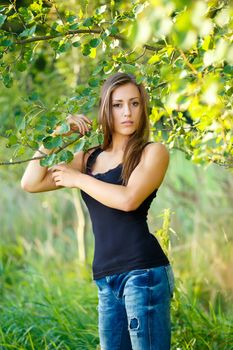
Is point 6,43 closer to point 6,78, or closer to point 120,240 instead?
point 6,78

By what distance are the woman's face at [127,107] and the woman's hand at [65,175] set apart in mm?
263

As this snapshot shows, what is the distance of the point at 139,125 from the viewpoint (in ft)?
10.4

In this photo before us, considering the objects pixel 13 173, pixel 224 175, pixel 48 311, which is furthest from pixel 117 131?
pixel 13 173

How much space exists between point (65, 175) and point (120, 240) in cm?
35

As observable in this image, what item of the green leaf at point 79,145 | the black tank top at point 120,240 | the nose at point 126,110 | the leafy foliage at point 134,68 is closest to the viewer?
the leafy foliage at point 134,68

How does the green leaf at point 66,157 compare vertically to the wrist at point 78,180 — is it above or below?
above

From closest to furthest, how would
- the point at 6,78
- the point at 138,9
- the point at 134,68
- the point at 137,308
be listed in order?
the point at 138,9 < the point at 137,308 < the point at 134,68 < the point at 6,78

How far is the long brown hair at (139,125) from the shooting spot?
10.1 feet

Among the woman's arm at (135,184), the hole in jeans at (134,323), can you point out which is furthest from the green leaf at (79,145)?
the hole in jeans at (134,323)

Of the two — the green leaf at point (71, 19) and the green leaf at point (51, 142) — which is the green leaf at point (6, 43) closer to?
the green leaf at point (71, 19)

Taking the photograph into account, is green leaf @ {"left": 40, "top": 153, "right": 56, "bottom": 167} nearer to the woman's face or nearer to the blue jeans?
the woman's face

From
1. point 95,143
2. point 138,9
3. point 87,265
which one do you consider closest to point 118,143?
point 95,143

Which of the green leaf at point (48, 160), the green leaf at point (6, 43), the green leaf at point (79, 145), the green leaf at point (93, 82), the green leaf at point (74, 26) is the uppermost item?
the green leaf at point (74, 26)

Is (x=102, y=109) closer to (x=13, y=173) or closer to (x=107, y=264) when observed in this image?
(x=107, y=264)
